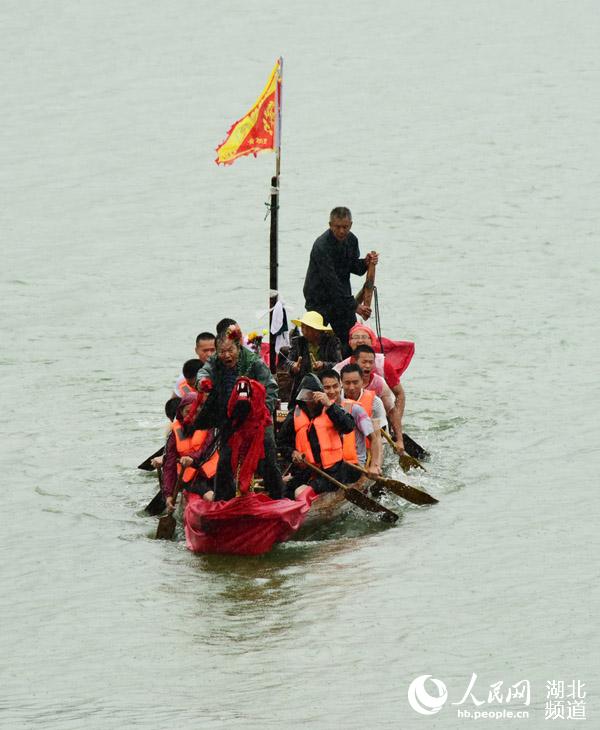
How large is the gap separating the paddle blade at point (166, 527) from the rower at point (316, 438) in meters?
1.08

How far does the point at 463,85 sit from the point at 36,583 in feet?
70.5

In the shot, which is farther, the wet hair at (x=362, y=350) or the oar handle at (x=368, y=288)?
the oar handle at (x=368, y=288)

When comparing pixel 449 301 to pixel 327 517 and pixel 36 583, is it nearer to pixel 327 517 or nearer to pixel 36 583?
pixel 327 517

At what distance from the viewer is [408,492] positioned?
14188 mm

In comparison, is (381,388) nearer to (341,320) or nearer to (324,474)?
(341,320)

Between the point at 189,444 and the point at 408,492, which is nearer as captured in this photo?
the point at 189,444

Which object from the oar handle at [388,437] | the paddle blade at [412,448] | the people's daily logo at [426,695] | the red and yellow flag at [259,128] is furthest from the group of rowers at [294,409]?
the people's daily logo at [426,695]

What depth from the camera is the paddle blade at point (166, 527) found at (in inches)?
525

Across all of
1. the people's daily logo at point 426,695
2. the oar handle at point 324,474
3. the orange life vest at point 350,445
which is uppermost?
the orange life vest at point 350,445

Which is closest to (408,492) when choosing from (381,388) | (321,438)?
(381,388)

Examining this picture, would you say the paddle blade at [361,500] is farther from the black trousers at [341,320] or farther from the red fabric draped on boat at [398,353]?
the red fabric draped on boat at [398,353]

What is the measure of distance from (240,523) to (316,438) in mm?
1377

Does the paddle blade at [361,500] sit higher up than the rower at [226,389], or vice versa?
the rower at [226,389]

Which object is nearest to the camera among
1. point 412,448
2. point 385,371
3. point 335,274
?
point 335,274
